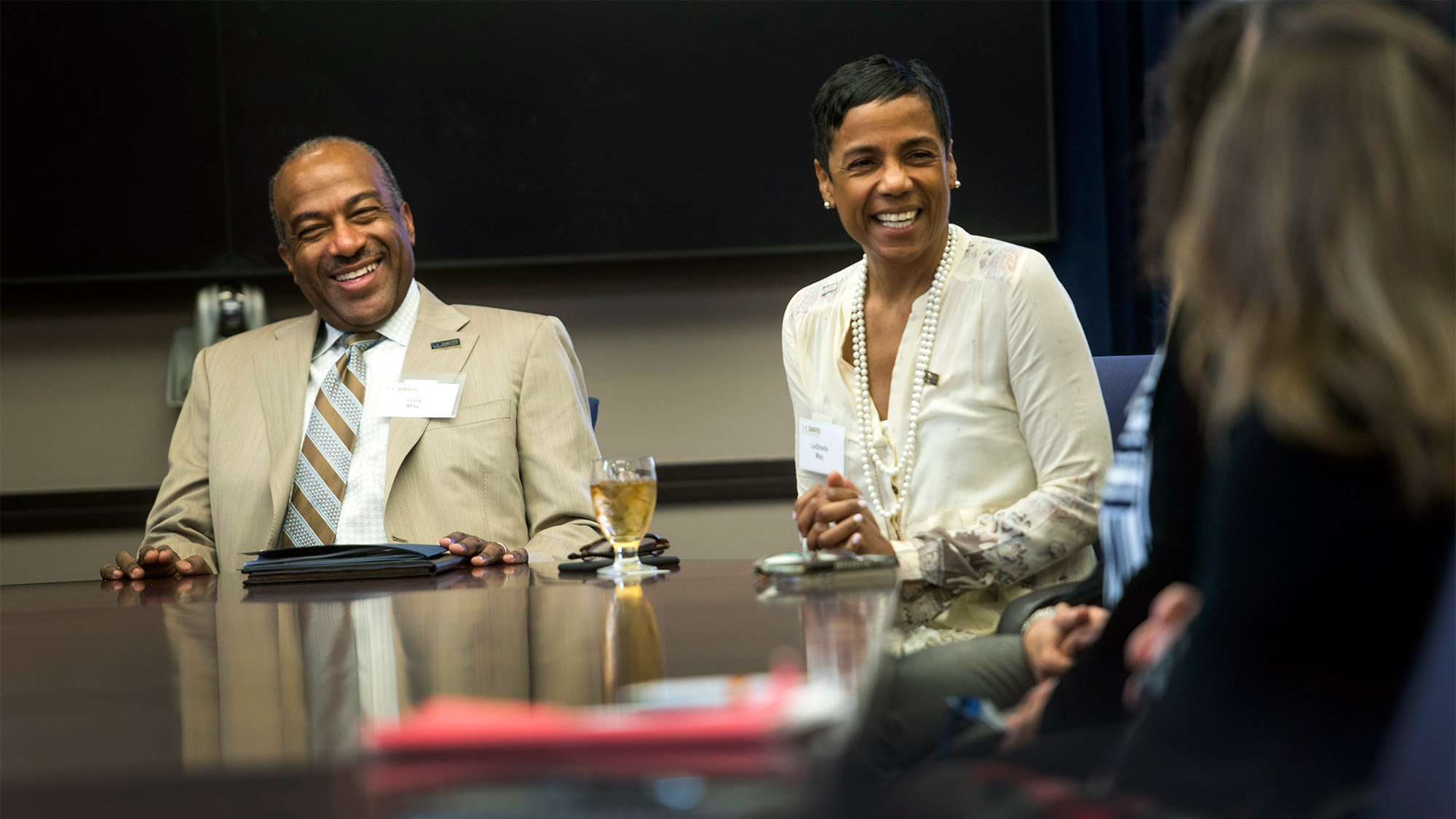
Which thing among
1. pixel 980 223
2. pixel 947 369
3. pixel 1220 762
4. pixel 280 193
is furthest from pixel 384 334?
pixel 1220 762

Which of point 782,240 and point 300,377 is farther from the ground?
point 782,240

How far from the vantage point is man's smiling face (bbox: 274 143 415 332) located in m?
2.66

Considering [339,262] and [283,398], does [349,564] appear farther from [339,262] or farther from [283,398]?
[339,262]

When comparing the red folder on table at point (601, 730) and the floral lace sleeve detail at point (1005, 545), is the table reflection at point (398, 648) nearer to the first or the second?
the red folder on table at point (601, 730)

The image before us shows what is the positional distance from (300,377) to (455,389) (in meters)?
0.36

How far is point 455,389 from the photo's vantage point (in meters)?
2.54

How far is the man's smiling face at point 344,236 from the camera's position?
2664 mm

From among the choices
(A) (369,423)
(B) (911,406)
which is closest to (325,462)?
(A) (369,423)

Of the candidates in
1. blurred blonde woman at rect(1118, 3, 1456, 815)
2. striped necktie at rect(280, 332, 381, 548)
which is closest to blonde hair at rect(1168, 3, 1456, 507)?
blurred blonde woman at rect(1118, 3, 1456, 815)

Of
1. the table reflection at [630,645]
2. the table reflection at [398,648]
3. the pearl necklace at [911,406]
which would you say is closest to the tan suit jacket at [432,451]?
the pearl necklace at [911,406]

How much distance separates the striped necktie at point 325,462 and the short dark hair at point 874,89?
118 cm

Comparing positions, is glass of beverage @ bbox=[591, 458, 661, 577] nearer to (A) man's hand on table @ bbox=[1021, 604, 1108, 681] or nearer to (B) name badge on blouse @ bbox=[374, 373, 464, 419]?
(A) man's hand on table @ bbox=[1021, 604, 1108, 681]

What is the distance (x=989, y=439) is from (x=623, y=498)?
0.70 meters

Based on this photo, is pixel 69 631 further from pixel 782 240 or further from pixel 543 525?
pixel 782 240
